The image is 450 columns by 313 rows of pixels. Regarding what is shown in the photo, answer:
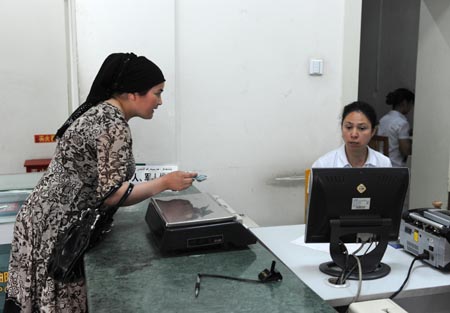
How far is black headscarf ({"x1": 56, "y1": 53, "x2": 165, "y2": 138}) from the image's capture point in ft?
5.62

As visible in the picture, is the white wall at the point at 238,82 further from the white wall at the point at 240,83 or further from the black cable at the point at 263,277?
the black cable at the point at 263,277

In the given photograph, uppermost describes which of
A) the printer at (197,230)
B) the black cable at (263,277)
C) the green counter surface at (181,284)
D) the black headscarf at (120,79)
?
the black headscarf at (120,79)

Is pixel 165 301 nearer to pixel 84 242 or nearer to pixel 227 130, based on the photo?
pixel 84 242

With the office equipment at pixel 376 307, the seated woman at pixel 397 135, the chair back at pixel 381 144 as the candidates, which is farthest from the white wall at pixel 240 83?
the office equipment at pixel 376 307

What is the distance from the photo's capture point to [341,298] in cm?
148

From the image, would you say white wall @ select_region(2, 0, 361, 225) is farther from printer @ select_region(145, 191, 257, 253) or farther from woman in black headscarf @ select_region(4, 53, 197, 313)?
printer @ select_region(145, 191, 257, 253)

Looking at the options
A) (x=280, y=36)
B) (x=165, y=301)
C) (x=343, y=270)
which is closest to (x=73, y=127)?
(x=165, y=301)

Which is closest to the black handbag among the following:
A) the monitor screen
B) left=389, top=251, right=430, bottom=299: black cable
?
the monitor screen

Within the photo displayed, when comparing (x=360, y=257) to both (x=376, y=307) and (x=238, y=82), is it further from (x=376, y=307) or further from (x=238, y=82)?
(x=238, y=82)

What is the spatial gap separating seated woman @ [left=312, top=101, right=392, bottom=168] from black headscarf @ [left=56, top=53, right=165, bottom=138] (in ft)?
3.84

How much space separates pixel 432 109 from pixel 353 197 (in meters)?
2.11

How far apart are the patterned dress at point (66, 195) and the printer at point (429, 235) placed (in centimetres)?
113

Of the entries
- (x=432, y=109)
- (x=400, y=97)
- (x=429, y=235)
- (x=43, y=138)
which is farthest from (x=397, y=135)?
(x=43, y=138)

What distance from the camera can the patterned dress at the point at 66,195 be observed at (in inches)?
62.4
